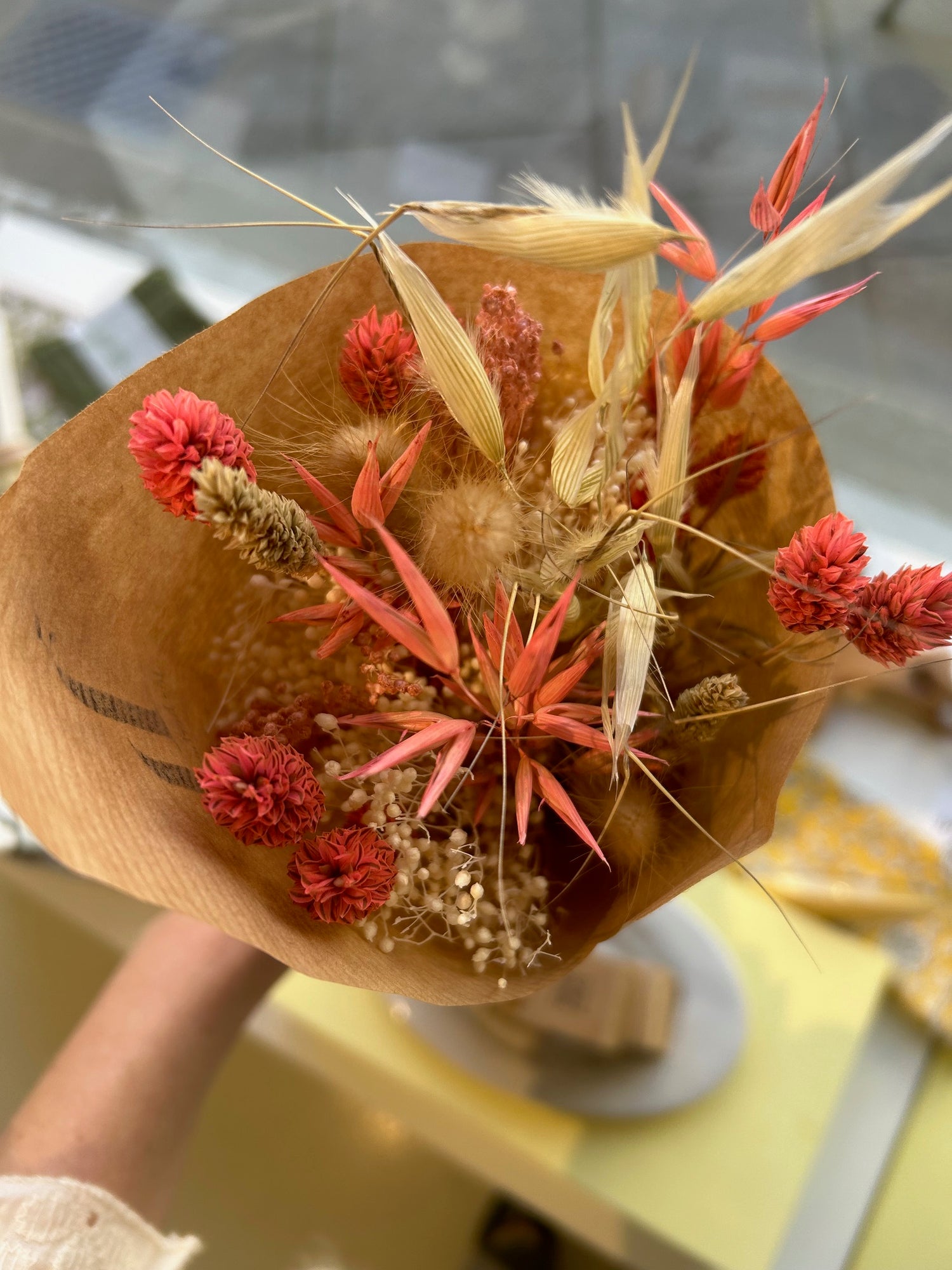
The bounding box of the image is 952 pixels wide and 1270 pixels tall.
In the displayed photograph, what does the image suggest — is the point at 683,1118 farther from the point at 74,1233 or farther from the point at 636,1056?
the point at 74,1233

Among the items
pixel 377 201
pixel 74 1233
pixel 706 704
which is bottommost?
pixel 74 1233

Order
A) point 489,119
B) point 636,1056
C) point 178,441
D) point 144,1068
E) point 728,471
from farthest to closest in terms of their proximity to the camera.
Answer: point 489,119, point 636,1056, point 144,1068, point 728,471, point 178,441

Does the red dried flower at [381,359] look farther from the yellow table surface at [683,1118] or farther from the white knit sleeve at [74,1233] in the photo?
the yellow table surface at [683,1118]

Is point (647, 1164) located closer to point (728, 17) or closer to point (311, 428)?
point (311, 428)

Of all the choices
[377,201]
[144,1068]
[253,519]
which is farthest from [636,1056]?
[377,201]

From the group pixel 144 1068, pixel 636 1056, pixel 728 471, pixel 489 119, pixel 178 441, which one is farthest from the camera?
pixel 489 119

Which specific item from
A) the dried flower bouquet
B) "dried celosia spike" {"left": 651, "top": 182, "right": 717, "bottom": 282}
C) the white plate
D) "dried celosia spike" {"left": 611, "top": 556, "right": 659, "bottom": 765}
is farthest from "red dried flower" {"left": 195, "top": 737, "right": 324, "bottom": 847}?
the white plate

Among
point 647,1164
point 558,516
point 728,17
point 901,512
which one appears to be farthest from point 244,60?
point 647,1164
